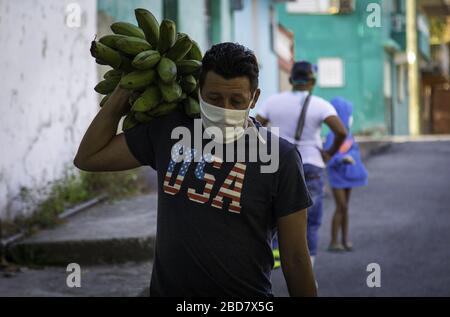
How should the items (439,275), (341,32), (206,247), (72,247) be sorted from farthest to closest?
1. (341,32)
2. (439,275)
3. (72,247)
4. (206,247)

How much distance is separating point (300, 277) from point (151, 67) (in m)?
0.97

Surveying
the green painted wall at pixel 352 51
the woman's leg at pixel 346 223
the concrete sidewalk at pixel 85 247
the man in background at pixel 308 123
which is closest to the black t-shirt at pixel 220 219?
the man in background at pixel 308 123

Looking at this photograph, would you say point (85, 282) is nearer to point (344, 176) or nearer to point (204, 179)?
point (344, 176)

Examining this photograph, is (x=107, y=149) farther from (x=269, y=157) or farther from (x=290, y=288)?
(x=290, y=288)

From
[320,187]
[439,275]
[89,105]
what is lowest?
[439,275]

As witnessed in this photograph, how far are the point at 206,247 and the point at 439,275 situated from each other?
526 centimetres

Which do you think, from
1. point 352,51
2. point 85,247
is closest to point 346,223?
point 85,247

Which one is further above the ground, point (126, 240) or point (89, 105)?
point (89, 105)

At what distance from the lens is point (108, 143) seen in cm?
318

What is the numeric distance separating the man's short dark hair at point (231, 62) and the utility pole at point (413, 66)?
118 feet

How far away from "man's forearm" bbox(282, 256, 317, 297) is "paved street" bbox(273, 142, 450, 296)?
13.3ft
